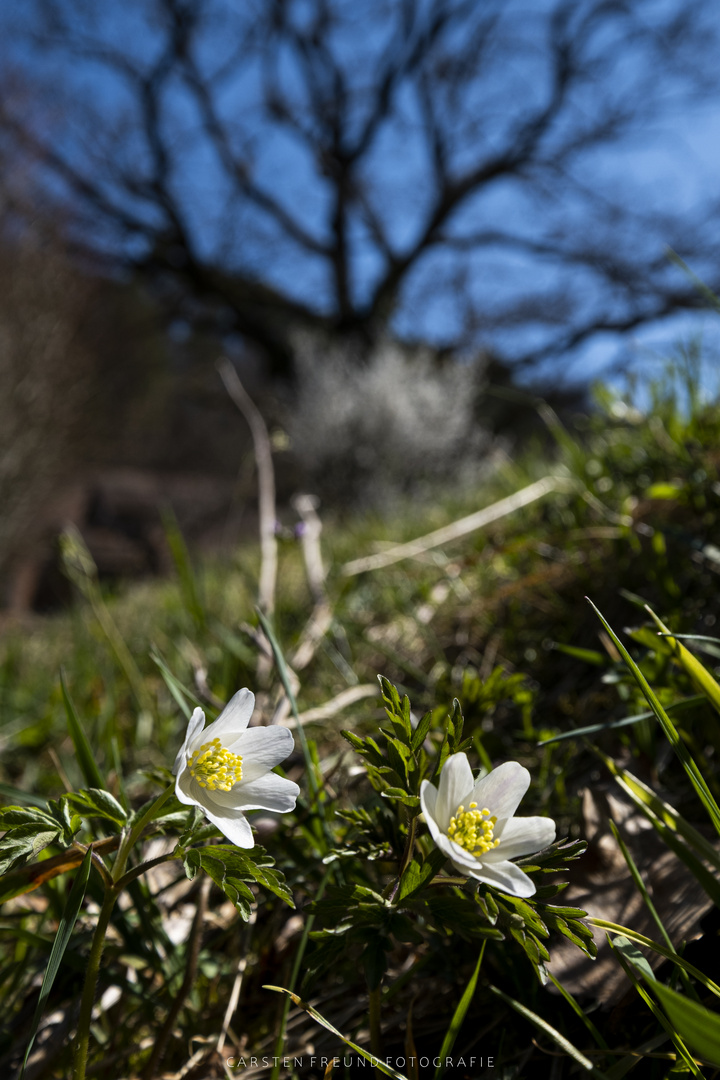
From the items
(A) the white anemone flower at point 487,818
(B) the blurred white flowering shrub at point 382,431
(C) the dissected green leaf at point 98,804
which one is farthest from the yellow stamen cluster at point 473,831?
(B) the blurred white flowering shrub at point 382,431

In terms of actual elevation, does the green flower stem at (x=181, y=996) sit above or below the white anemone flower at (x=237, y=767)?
below

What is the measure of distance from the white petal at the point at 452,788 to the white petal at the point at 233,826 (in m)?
0.13

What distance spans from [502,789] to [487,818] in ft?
0.07

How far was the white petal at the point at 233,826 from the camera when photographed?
0.42 metres

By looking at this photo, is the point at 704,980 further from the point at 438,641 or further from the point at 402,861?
the point at 438,641

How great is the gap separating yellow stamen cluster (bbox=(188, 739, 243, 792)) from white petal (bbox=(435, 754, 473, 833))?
0.15 meters

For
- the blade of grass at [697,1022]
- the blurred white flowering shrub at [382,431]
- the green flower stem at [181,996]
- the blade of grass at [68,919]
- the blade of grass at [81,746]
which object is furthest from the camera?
the blurred white flowering shrub at [382,431]

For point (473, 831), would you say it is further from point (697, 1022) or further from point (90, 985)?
point (90, 985)

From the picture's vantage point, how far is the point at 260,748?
0.48m

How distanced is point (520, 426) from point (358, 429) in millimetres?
4842

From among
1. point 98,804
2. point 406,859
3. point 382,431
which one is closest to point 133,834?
point 98,804

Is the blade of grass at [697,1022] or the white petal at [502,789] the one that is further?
the white petal at [502,789]

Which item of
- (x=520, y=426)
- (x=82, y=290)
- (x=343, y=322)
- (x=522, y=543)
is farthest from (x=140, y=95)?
(x=522, y=543)

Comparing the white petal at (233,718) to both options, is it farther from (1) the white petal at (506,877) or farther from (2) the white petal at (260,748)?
(1) the white petal at (506,877)
